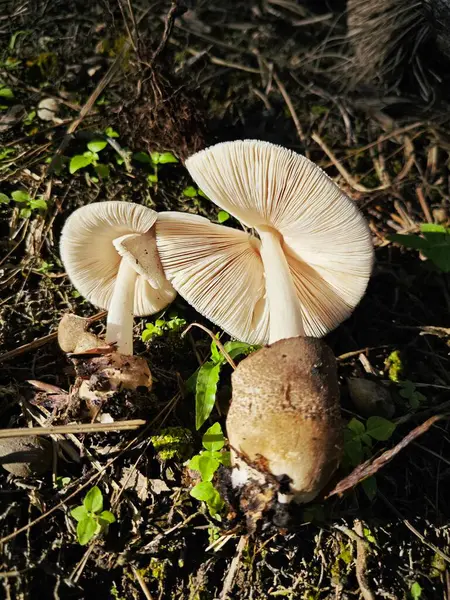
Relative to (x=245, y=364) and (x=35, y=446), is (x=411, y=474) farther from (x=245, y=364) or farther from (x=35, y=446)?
(x=35, y=446)


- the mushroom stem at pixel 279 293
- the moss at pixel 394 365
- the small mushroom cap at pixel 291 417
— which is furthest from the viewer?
the moss at pixel 394 365

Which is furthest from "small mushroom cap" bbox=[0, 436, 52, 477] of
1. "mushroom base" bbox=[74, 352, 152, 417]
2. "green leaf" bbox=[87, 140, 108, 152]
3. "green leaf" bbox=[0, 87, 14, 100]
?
"green leaf" bbox=[0, 87, 14, 100]

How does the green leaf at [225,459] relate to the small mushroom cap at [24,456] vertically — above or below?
below

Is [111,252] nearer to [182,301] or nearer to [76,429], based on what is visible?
[182,301]

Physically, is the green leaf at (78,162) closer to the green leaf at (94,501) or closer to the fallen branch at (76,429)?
the fallen branch at (76,429)

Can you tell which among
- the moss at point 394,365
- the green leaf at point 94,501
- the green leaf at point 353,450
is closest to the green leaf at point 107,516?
the green leaf at point 94,501

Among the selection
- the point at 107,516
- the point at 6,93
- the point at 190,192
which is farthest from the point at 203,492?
the point at 6,93

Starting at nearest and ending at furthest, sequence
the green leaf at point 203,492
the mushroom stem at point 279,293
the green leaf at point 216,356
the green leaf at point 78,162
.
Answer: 1. the green leaf at point 203,492
2. the mushroom stem at point 279,293
3. the green leaf at point 216,356
4. the green leaf at point 78,162
